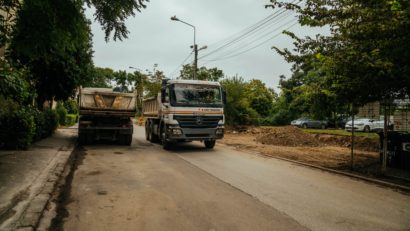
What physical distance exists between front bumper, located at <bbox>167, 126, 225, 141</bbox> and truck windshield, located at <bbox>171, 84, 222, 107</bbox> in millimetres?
1020

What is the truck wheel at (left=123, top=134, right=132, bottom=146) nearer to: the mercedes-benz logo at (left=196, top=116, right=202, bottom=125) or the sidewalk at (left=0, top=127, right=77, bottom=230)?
the mercedes-benz logo at (left=196, top=116, right=202, bottom=125)

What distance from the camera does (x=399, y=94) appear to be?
9.49m

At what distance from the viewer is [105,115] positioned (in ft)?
51.5

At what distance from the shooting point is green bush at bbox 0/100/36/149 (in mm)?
11523

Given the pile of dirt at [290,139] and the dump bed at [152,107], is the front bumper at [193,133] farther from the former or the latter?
the pile of dirt at [290,139]

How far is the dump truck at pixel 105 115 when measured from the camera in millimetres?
15570

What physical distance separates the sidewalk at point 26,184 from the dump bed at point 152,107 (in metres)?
6.23

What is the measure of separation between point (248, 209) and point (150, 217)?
169 cm

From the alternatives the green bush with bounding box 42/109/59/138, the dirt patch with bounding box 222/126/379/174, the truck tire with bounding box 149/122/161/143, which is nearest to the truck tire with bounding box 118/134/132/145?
the truck tire with bounding box 149/122/161/143

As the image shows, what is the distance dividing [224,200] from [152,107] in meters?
12.7

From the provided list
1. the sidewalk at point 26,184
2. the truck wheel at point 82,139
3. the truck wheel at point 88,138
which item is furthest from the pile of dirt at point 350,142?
the sidewalk at point 26,184

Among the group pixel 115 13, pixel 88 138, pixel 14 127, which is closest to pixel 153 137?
pixel 88 138

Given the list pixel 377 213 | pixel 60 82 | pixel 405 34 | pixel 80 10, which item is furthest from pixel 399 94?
pixel 60 82

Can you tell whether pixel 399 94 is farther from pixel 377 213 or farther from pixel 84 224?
pixel 84 224
